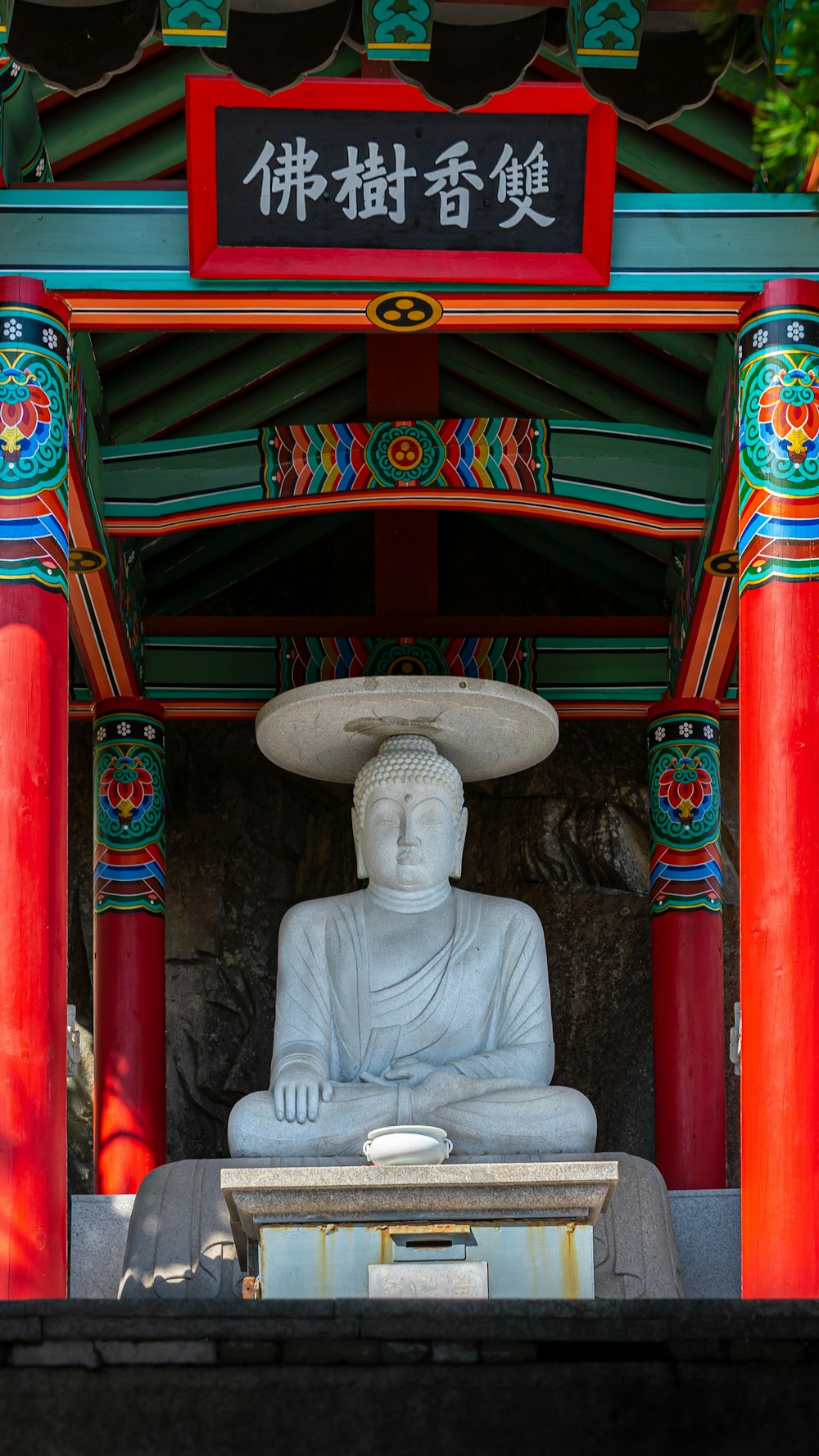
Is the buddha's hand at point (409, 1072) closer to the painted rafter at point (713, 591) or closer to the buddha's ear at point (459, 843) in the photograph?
the buddha's ear at point (459, 843)

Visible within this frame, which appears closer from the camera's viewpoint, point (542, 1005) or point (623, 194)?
point (623, 194)

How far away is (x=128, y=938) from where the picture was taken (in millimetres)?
9500

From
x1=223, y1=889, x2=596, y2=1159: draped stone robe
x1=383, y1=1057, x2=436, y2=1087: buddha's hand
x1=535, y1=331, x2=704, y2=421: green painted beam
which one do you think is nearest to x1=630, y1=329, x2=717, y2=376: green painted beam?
x1=535, y1=331, x2=704, y2=421: green painted beam

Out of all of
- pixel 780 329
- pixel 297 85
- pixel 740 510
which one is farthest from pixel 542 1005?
pixel 297 85

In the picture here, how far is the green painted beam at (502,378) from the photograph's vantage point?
8.98 m

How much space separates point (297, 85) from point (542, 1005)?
124 inches

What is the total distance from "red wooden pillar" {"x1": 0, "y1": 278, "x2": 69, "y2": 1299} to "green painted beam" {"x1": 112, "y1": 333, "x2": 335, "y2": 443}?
2.27m

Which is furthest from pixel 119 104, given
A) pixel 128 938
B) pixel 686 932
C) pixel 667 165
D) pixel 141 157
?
pixel 686 932

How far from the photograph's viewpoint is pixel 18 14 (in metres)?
5.70

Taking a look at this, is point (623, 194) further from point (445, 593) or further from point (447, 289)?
point (445, 593)

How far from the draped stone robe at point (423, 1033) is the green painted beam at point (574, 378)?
7.76ft

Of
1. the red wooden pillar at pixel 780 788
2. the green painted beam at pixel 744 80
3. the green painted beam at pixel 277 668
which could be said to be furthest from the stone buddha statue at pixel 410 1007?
the green painted beam at pixel 744 80

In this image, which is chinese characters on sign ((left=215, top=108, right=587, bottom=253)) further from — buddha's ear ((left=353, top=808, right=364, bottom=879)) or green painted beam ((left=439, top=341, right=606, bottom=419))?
green painted beam ((left=439, top=341, right=606, bottom=419))

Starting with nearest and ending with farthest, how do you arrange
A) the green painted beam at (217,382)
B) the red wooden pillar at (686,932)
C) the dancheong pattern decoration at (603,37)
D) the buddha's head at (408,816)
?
1. the dancheong pattern decoration at (603,37)
2. the buddha's head at (408,816)
3. the green painted beam at (217,382)
4. the red wooden pillar at (686,932)
